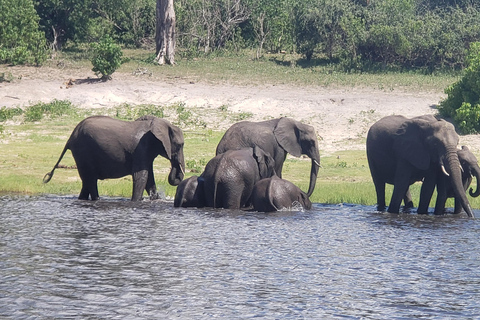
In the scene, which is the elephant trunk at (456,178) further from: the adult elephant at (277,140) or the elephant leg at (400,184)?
the adult elephant at (277,140)

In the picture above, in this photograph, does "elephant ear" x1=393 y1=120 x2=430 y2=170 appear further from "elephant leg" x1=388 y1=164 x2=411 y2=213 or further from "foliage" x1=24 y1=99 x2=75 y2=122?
"foliage" x1=24 y1=99 x2=75 y2=122

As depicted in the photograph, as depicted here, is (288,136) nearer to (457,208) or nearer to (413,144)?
(413,144)

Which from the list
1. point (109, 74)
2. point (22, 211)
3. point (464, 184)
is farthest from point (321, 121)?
point (22, 211)

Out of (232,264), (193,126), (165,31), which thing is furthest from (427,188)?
(165,31)

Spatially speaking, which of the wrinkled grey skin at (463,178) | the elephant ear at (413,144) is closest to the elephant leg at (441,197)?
the wrinkled grey skin at (463,178)

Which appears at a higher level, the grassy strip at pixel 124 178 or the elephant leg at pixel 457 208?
the elephant leg at pixel 457 208

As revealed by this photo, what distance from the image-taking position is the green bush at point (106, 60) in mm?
38719

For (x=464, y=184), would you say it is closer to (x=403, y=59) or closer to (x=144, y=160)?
(x=144, y=160)

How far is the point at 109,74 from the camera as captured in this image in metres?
39.2

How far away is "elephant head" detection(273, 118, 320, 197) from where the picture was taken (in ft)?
70.2

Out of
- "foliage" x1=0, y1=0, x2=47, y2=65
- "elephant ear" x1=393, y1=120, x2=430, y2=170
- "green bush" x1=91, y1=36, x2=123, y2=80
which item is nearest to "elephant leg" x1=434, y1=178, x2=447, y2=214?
"elephant ear" x1=393, y1=120, x2=430, y2=170

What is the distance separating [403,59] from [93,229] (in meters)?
31.8

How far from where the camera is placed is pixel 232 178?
19344mm

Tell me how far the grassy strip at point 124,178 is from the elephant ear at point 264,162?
2.45 m
